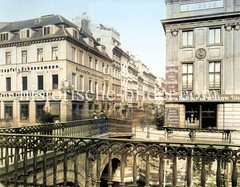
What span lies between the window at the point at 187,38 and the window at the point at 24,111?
20.1 feet

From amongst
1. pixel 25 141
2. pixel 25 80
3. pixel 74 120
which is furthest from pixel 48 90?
pixel 25 141

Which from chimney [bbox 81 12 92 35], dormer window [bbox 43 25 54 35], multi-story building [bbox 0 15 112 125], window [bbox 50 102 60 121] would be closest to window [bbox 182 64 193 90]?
chimney [bbox 81 12 92 35]

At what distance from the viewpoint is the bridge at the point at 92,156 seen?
178 cm

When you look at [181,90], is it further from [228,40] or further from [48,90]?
[48,90]

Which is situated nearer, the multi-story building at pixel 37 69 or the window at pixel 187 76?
the multi-story building at pixel 37 69

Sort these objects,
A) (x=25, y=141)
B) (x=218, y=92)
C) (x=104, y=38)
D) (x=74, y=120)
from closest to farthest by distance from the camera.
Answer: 1. (x=25, y=141)
2. (x=74, y=120)
3. (x=104, y=38)
4. (x=218, y=92)

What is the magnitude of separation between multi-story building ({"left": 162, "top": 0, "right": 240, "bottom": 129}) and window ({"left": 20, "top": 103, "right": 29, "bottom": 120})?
4.78 m

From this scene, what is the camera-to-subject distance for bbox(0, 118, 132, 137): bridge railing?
3.61 meters

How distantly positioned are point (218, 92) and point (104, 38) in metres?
4.71

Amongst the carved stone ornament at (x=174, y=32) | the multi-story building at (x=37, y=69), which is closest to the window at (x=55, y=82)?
the multi-story building at (x=37, y=69)

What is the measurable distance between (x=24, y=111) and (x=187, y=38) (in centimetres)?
636

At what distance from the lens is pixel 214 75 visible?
7086 millimetres

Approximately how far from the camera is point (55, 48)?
173 inches

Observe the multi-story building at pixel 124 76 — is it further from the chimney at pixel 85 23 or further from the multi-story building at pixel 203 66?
the multi-story building at pixel 203 66
